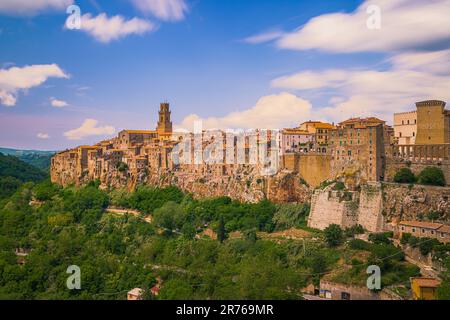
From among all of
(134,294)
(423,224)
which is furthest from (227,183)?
(423,224)

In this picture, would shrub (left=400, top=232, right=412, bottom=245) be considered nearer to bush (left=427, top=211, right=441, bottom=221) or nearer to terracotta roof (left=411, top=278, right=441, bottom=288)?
bush (left=427, top=211, right=441, bottom=221)

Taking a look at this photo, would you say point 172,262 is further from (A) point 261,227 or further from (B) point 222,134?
(B) point 222,134

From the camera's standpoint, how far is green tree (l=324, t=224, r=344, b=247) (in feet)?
71.9

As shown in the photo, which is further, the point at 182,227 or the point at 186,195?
the point at 186,195

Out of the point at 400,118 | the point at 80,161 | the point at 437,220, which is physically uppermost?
the point at 400,118

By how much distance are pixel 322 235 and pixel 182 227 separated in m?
8.71

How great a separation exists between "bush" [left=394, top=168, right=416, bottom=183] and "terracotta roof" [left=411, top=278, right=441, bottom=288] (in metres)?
6.46

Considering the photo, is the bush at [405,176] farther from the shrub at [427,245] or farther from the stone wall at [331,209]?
the shrub at [427,245]

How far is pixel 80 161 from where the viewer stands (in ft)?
125

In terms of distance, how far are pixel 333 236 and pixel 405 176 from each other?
190 inches

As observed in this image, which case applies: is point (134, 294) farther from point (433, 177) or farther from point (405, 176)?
point (433, 177)

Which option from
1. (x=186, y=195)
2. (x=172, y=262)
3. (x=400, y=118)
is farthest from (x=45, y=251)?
(x=400, y=118)

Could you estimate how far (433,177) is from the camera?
22047 mm

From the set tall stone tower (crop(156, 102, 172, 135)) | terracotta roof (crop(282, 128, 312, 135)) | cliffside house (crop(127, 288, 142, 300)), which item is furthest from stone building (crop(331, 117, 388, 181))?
tall stone tower (crop(156, 102, 172, 135))
